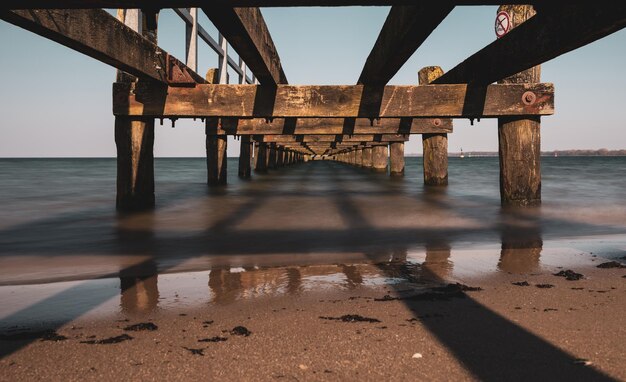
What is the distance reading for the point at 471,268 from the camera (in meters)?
3.40

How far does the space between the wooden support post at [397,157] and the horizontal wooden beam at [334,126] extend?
8143 millimetres

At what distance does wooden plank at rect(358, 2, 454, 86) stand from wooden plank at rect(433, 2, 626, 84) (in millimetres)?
1041

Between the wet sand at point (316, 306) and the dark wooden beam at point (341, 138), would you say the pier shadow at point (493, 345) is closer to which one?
the wet sand at point (316, 306)

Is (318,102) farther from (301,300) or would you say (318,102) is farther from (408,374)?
(408,374)

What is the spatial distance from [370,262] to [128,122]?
4439 mm

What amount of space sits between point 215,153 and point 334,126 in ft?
13.1

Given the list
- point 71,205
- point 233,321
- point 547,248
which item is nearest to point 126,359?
point 233,321

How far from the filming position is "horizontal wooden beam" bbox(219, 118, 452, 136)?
11.5 metres

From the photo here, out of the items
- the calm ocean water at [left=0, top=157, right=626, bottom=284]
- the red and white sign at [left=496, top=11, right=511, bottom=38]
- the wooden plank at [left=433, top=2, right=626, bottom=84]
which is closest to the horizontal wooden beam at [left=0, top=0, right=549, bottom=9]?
the wooden plank at [left=433, top=2, right=626, bottom=84]

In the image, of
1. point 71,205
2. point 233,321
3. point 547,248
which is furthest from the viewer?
point 71,205

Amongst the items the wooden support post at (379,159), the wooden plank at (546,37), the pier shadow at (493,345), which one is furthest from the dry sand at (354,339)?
the wooden support post at (379,159)

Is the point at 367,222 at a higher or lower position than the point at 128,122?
lower

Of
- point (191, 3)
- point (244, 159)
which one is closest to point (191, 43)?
point (191, 3)

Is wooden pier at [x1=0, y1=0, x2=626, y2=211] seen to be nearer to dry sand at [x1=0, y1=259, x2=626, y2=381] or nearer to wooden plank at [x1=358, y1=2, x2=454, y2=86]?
wooden plank at [x1=358, y1=2, x2=454, y2=86]
